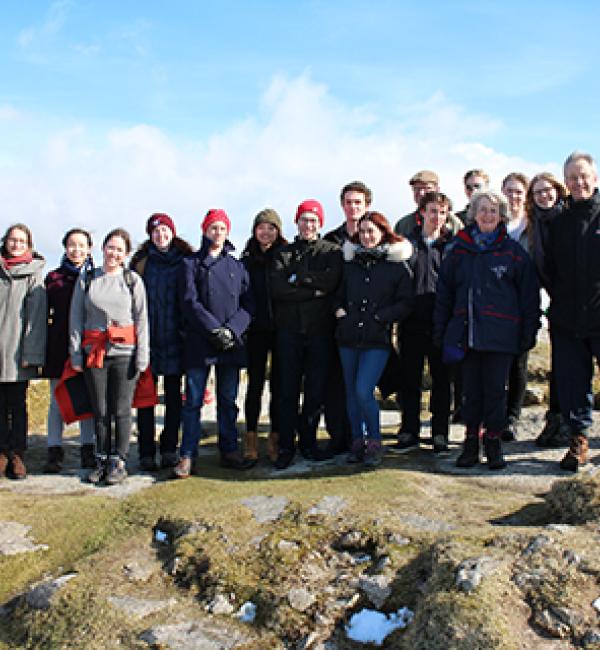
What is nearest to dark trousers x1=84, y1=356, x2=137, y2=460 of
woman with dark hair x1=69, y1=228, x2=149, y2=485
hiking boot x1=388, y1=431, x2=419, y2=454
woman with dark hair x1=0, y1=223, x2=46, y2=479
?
woman with dark hair x1=69, y1=228, x2=149, y2=485

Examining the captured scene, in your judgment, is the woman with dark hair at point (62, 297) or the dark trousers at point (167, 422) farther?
the dark trousers at point (167, 422)

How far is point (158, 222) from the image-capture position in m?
9.08

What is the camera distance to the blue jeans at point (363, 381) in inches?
339

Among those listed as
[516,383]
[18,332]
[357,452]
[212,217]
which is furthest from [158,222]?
[516,383]

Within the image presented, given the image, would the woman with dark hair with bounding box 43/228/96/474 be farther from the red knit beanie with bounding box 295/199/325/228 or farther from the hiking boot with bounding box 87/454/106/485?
the red knit beanie with bounding box 295/199/325/228

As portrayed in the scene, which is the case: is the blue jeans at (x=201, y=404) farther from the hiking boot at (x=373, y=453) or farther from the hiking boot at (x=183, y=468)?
the hiking boot at (x=373, y=453)

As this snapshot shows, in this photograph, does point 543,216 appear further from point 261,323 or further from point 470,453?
point 261,323

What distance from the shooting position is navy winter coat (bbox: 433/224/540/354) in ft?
26.3

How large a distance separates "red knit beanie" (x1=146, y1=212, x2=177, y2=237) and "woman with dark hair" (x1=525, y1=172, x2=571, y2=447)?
444 centimetres

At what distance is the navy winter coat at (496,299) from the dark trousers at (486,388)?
206 millimetres

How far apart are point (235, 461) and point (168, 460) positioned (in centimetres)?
89

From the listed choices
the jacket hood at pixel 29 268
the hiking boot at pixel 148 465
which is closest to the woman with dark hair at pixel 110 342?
the hiking boot at pixel 148 465

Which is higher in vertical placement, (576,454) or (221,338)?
(221,338)

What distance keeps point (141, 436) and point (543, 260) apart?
5470 mm
